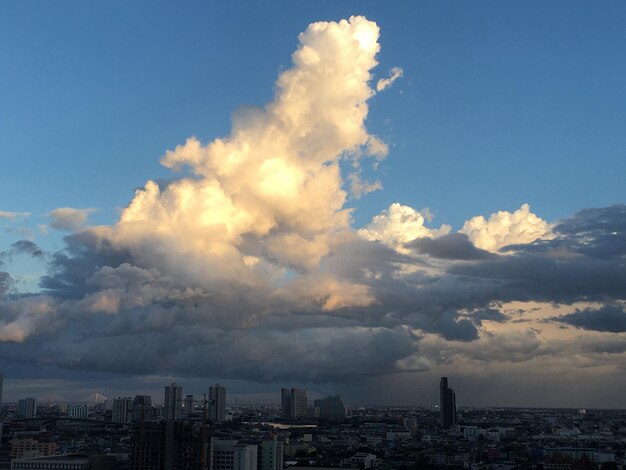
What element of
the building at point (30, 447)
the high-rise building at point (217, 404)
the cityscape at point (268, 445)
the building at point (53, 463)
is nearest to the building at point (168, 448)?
the cityscape at point (268, 445)

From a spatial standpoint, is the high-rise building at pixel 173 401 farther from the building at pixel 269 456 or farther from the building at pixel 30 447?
the building at pixel 269 456

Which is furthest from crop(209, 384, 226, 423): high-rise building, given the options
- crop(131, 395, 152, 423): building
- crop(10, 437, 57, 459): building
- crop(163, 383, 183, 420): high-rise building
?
crop(10, 437, 57, 459): building

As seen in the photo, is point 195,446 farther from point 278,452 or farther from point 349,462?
point 349,462

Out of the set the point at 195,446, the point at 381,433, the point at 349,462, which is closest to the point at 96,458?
the point at 195,446

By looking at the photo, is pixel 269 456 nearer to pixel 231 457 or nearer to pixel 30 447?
pixel 231 457

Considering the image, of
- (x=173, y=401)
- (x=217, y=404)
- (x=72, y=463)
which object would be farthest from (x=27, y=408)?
(x=72, y=463)

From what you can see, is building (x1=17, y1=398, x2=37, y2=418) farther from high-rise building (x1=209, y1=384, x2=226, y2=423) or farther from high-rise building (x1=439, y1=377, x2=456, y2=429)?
high-rise building (x1=439, y1=377, x2=456, y2=429)
